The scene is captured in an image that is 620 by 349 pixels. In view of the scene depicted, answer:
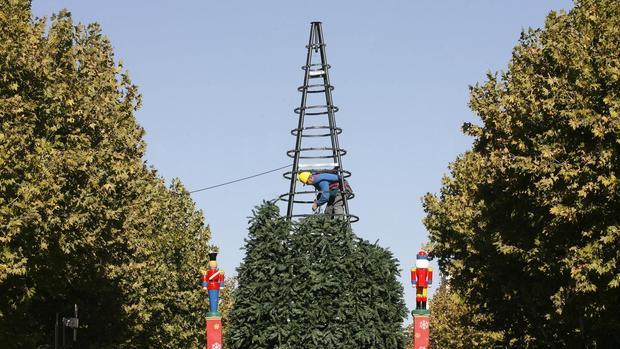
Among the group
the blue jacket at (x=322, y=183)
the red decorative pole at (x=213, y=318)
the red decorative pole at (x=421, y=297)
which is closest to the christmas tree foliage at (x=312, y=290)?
the red decorative pole at (x=213, y=318)

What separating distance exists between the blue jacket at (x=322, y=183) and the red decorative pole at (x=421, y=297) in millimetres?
3706

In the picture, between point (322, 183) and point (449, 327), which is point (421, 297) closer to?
point (322, 183)

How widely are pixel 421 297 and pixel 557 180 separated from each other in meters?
4.63

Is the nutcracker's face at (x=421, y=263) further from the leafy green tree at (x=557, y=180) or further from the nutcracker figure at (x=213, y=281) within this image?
the nutcracker figure at (x=213, y=281)

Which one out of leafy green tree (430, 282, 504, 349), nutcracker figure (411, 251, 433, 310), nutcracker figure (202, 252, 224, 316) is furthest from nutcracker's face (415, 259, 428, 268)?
leafy green tree (430, 282, 504, 349)

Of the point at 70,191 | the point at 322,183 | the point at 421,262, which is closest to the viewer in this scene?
the point at 421,262

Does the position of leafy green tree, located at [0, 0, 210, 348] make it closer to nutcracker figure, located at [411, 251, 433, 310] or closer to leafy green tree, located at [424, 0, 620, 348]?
nutcracker figure, located at [411, 251, 433, 310]

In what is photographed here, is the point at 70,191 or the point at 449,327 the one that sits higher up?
the point at 70,191

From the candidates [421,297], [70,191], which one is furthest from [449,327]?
[421,297]

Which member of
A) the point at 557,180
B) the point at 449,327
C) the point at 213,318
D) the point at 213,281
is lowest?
the point at 213,318

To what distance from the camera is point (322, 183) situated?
35281 millimetres

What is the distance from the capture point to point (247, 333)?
33.0m

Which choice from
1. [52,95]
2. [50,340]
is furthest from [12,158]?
[50,340]

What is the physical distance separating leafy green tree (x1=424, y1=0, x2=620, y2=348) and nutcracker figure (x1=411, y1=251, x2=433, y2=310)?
3.54 meters
